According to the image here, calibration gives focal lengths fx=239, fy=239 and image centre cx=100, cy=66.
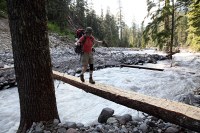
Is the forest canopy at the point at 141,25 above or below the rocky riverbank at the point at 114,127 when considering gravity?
above

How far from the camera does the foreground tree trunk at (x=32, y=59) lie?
4.47 metres

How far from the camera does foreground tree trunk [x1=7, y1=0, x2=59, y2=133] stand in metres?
4.47

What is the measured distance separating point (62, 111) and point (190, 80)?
6694mm

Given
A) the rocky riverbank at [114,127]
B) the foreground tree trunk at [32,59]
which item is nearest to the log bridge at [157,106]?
the rocky riverbank at [114,127]

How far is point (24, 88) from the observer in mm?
4754

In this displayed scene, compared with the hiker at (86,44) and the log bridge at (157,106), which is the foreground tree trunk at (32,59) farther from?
the hiker at (86,44)

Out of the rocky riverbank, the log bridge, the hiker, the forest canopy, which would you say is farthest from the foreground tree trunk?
the forest canopy

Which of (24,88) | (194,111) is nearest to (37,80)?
(24,88)

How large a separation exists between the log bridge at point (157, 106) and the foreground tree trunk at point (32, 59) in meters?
2.23

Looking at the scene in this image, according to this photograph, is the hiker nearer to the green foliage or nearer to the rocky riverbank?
the rocky riverbank

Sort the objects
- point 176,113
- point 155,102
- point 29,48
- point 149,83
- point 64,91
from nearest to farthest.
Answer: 1. point 29,48
2. point 176,113
3. point 155,102
4. point 64,91
5. point 149,83

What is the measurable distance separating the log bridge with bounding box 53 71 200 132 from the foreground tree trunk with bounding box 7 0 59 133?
2234mm

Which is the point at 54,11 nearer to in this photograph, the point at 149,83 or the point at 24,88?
the point at 149,83

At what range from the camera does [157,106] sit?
545 centimetres
